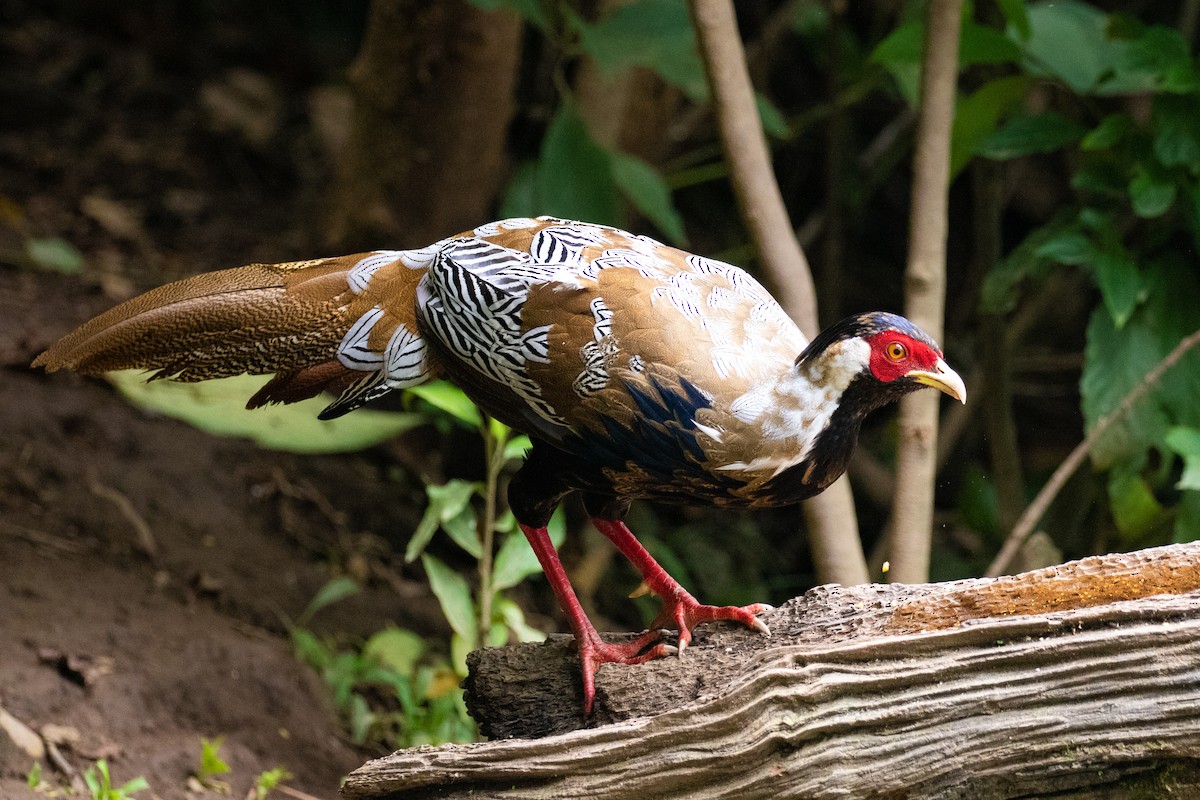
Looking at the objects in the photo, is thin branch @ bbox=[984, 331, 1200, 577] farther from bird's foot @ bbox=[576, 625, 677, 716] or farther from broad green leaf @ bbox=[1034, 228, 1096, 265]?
bird's foot @ bbox=[576, 625, 677, 716]

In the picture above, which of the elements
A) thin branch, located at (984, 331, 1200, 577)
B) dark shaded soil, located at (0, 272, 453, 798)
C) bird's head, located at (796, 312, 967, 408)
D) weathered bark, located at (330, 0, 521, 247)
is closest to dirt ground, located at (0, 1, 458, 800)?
dark shaded soil, located at (0, 272, 453, 798)

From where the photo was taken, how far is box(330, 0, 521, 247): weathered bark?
4.66m

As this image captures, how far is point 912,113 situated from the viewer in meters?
5.71

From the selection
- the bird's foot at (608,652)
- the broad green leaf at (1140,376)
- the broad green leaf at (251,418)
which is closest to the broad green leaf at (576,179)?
the broad green leaf at (251,418)

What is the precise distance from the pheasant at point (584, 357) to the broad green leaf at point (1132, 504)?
1786mm

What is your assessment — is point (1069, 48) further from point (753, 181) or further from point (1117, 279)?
point (753, 181)

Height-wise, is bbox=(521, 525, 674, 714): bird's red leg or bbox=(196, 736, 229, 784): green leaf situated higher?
bbox=(521, 525, 674, 714): bird's red leg

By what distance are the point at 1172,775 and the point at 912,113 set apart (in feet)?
13.8

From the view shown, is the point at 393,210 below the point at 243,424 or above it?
above

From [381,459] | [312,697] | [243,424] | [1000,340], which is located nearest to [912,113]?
[1000,340]

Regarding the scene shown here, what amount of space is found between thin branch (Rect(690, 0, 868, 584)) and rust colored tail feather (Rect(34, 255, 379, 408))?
1.26 m

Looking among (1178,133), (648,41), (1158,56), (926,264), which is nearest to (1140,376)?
(1178,133)

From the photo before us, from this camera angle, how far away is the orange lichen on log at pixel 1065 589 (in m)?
2.21

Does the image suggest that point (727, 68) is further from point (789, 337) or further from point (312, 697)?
point (312, 697)
